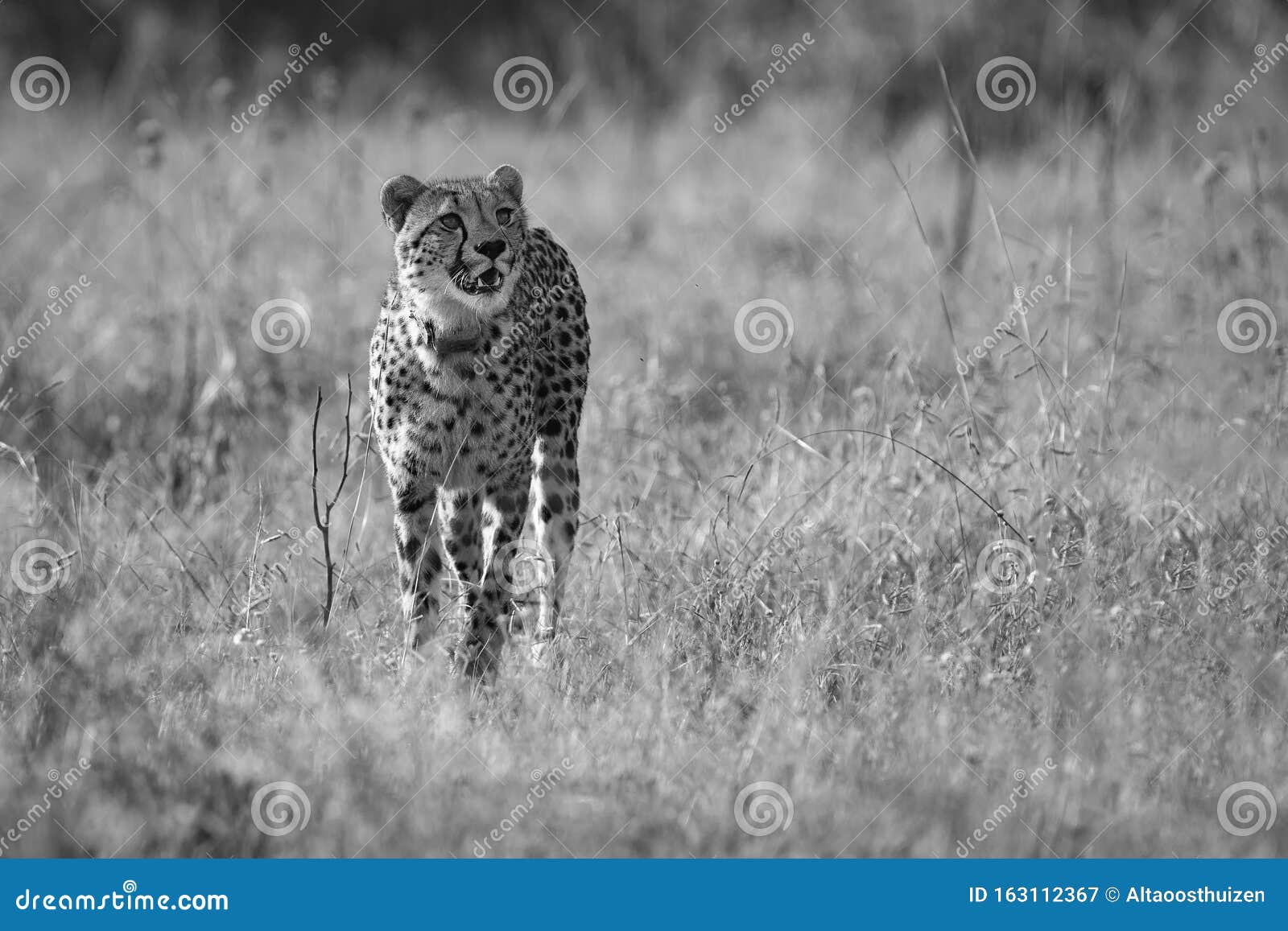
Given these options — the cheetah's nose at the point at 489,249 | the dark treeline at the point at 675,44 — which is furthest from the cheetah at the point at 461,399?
the dark treeline at the point at 675,44

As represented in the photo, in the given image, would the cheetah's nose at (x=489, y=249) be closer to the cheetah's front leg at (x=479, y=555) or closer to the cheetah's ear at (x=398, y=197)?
the cheetah's ear at (x=398, y=197)

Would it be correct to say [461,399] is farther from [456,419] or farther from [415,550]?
[415,550]

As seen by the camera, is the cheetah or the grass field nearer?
the grass field

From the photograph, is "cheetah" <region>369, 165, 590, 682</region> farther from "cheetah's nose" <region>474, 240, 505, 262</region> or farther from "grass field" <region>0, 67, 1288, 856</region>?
"grass field" <region>0, 67, 1288, 856</region>

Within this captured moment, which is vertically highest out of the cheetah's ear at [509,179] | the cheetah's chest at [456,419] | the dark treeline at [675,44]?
the dark treeline at [675,44]

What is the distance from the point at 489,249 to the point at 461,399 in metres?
0.50

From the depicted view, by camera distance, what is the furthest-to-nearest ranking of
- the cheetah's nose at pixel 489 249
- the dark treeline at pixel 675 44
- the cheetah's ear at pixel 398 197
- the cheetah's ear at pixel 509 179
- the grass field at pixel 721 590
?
the dark treeline at pixel 675 44, the cheetah's ear at pixel 509 179, the cheetah's ear at pixel 398 197, the cheetah's nose at pixel 489 249, the grass field at pixel 721 590

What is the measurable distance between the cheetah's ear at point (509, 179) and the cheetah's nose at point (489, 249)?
15.4 inches

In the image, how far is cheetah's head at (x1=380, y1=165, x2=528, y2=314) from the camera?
4.61 m

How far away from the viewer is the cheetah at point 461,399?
4.66 meters

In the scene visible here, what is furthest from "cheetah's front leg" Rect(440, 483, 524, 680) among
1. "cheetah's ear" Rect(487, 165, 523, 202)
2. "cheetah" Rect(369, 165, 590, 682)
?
"cheetah's ear" Rect(487, 165, 523, 202)

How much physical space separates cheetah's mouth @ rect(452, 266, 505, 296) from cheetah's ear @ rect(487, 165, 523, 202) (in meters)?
0.43

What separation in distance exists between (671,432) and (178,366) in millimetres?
2464

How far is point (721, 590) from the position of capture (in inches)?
184
